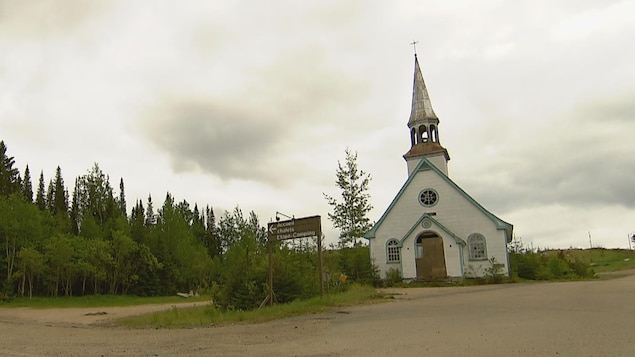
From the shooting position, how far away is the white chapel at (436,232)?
2941 centimetres

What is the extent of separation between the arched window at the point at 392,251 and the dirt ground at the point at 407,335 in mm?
17075

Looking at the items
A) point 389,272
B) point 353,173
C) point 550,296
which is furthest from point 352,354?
point 353,173

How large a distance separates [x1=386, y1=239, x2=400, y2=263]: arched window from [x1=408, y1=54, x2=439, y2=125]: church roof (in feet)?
28.8

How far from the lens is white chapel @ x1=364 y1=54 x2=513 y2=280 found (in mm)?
29406

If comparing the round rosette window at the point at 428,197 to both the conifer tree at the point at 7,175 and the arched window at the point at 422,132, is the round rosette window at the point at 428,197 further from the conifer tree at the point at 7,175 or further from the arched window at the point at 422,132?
the conifer tree at the point at 7,175

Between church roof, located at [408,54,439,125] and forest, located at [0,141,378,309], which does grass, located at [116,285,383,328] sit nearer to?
forest, located at [0,141,378,309]

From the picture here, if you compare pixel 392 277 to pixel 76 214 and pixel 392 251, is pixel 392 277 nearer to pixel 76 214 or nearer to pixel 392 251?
pixel 392 251

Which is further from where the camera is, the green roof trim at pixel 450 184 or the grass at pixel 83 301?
the grass at pixel 83 301

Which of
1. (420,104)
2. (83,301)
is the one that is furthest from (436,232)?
(83,301)

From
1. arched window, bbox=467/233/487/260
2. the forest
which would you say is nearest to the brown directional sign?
the forest

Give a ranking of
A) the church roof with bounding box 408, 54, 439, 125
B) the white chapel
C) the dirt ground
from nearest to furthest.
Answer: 1. the dirt ground
2. the white chapel
3. the church roof with bounding box 408, 54, 439, 125

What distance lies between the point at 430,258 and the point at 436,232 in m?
1.53

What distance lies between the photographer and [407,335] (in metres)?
8.97

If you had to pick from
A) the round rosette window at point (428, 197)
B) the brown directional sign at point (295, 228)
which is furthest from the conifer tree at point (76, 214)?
the brown directional sign at point (295, 228)
